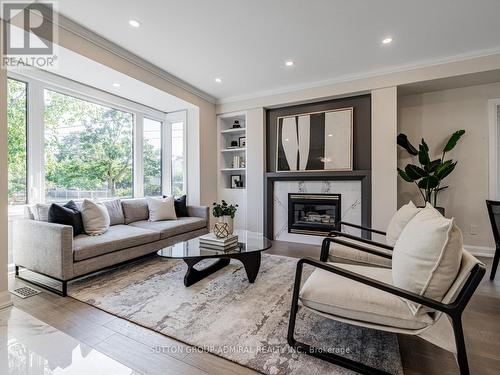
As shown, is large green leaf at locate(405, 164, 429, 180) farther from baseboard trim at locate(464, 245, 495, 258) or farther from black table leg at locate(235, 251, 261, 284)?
black table leg at locate(235, 251, 261, 284)

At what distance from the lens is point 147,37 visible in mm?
2840

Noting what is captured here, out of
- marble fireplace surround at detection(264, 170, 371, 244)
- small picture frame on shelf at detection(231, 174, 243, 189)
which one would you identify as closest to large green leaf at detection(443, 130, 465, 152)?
marble fireplace surround at detection(264, 170, 371, 244)

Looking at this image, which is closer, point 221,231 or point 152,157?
point 221,231

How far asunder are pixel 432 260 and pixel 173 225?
10.5 feet

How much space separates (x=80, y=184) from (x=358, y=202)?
4319mm

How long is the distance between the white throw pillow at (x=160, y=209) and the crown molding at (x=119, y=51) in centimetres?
194

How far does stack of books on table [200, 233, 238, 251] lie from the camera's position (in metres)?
2.61

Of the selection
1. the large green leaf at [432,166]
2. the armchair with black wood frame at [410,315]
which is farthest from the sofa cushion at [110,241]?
the large green leaf at [432,166]

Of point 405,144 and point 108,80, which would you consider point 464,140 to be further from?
point 108,80

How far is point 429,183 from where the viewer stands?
11.6ft

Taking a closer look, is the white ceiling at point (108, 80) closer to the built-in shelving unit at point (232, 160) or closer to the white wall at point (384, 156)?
the built-in shelving unit at point (232, 160)

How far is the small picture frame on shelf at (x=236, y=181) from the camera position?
523cm

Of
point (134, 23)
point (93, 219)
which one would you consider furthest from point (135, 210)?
point (134, 23)

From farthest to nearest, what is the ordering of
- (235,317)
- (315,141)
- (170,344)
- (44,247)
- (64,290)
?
(315,141)
(44,247)
(64,290)
(235,317)
(170,344)
